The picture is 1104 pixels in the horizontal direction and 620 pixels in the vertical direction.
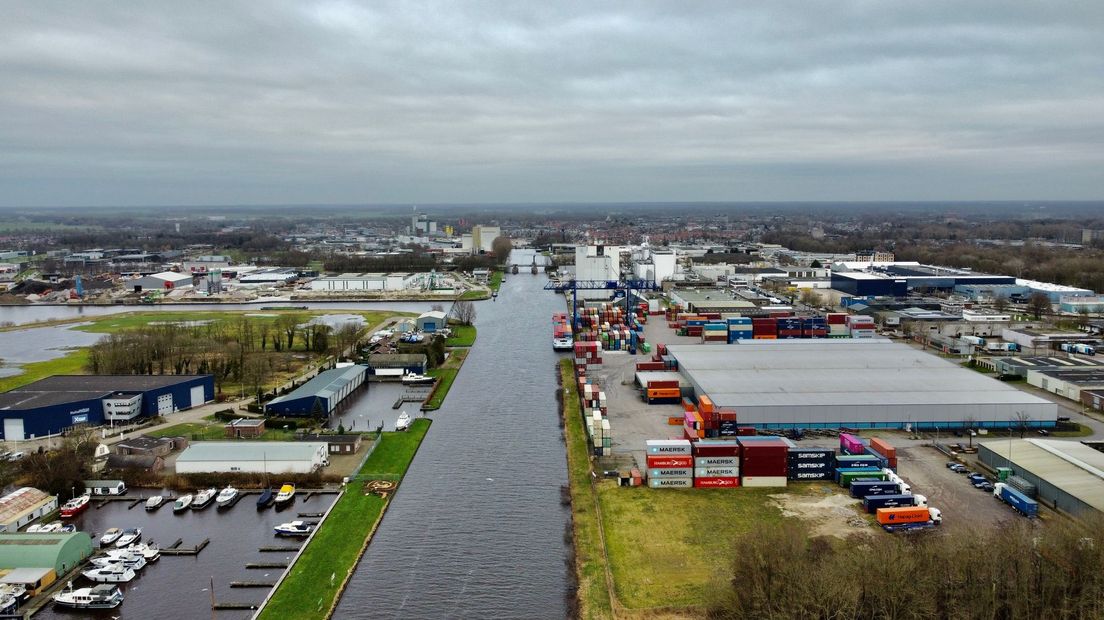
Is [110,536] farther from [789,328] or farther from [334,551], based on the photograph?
[789,328]

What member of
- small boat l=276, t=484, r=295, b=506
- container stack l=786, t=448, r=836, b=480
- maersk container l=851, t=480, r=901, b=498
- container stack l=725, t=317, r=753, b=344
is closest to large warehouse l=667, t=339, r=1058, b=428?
container stack l=786, t=448, r=836, b=480

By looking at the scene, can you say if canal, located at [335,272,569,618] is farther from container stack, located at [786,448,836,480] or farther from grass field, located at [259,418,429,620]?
container stack, located at [786,448,836,480]

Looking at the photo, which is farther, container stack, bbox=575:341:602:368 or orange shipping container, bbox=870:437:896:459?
container stack, bbox=575:341:602:368

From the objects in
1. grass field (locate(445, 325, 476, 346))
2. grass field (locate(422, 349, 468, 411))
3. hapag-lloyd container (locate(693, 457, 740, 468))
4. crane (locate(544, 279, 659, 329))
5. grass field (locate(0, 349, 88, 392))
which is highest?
crane (locate(544, 279, 659, 329))

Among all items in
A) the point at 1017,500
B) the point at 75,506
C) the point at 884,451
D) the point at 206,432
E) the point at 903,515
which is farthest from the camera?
the point at 206,432

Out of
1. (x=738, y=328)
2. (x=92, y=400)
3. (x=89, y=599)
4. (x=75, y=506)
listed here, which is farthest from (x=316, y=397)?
(x=738, y=328)

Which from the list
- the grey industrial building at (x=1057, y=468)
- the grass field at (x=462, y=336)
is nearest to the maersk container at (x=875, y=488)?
the grey industrial building at (x=1057, y=468)

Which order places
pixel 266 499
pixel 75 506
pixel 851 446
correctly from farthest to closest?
1. pixel 851 446
2. pixel 266 499
3. pixel 75 506
